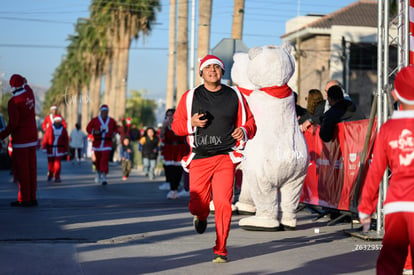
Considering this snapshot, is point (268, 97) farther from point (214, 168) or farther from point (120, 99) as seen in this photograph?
point (120, 99)

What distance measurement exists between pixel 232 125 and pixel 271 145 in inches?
90.7

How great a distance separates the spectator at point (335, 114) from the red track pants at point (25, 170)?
4844mm

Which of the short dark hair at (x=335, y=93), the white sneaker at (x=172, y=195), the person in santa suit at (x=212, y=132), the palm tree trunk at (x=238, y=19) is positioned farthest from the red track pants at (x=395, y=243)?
the palm tree trunk at (x=238, y=19)

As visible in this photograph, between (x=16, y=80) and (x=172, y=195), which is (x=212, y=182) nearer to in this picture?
(x=16, y=80)

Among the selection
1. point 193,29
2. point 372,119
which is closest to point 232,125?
point 372,119

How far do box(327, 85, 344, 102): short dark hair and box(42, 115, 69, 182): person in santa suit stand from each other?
11.5 m

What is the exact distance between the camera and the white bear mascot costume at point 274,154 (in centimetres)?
1047

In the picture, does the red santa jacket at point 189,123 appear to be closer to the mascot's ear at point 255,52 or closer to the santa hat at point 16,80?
the mascot's ear at point 255,52

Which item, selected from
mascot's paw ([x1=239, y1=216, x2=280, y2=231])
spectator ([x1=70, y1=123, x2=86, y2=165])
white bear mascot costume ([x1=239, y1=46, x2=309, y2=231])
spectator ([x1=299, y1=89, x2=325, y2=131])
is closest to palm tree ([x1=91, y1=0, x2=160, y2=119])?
spectator ([x1=70, y1=123, x2=86, y2=165])

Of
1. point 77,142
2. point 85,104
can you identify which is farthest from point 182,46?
point 85,104

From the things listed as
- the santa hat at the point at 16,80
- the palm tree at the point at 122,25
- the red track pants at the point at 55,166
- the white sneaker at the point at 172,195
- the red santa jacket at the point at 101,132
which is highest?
the palm tree at the point at 122,25

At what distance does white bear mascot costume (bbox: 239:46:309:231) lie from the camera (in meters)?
10.5

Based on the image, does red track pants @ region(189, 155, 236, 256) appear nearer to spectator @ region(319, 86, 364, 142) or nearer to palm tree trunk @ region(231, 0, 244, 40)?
spectator @ region(319, 86, 364, 142)

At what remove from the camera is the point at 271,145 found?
10523 millimetres
